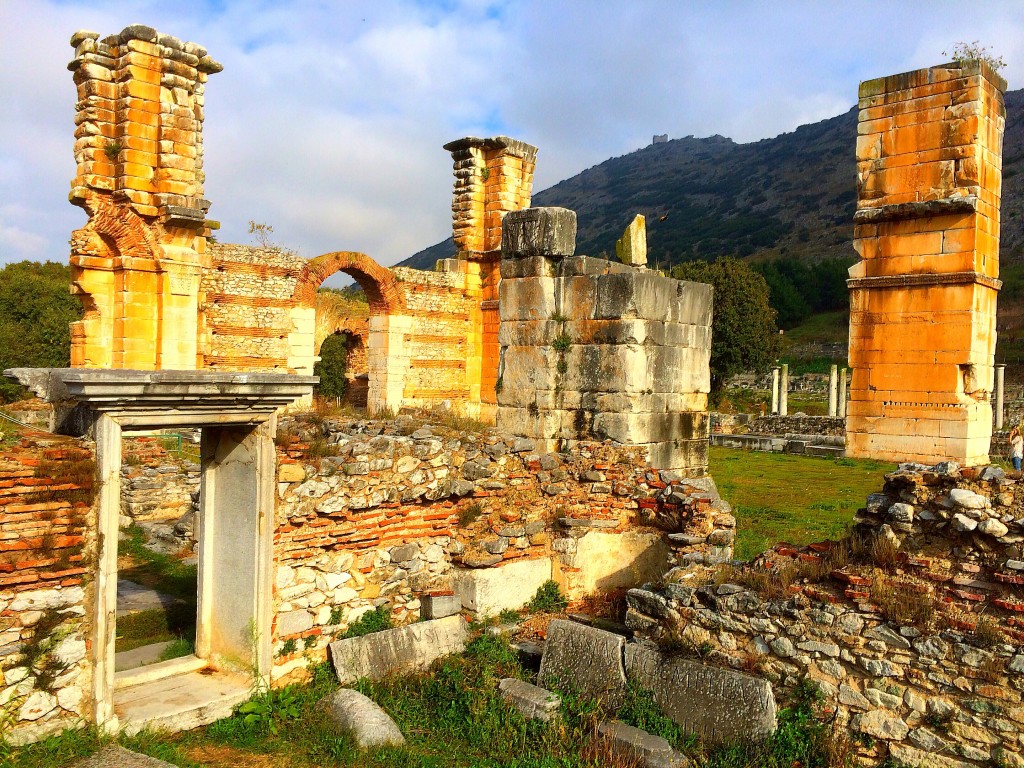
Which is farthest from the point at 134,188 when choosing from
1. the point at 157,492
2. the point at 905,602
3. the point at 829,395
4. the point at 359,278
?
the point at 829,395

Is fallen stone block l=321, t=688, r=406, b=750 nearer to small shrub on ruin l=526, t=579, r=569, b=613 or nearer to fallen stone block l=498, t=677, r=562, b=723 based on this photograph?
fallen stone block l=498, t=677, r=562, b=723

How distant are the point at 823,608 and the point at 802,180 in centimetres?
10275

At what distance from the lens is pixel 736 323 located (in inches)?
1355

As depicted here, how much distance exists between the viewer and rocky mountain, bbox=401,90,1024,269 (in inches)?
2859

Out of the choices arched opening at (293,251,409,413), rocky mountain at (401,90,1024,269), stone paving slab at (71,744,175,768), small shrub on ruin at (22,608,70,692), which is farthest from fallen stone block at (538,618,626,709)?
rocky mountain at (401,90,1024,269)

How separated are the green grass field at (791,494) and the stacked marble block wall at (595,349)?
1.20m

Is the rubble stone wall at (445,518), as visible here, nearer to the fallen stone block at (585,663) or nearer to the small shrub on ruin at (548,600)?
the small shrub on ruin at (548,600)

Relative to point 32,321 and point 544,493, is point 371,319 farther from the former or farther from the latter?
point 32,321

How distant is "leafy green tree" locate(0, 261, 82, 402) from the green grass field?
23.5m

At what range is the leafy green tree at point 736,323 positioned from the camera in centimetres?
3438

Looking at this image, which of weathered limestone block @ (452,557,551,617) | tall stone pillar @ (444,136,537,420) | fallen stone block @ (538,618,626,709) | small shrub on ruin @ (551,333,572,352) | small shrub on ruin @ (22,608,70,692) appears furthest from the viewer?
tall stone pillar @ (444,136,537,420)

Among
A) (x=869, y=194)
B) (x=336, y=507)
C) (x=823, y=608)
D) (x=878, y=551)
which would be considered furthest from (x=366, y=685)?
(x=869, y=194)

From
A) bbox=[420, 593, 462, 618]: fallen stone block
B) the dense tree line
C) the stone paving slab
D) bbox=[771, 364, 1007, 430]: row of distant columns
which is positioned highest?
the dense tree line

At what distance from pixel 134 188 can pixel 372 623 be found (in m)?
9.85
